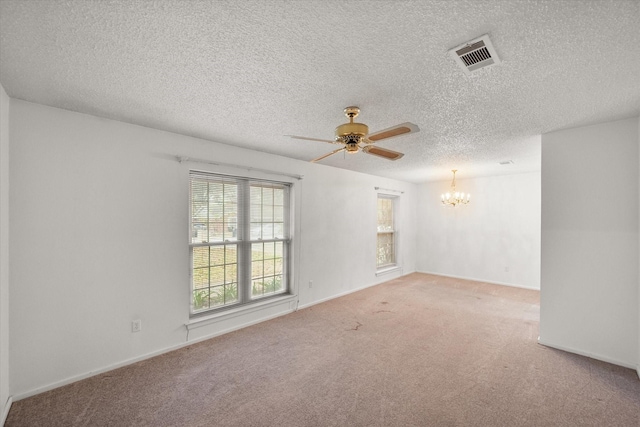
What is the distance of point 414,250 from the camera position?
7.42m

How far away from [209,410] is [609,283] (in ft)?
12.9

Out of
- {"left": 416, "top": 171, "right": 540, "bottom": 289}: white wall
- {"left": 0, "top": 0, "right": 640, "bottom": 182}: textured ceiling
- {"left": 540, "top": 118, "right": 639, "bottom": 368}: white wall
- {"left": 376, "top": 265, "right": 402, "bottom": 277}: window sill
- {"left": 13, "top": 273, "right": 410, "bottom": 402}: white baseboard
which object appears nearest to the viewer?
{"left": 0, "top": 0, "right": 640, "bottom": 182}: textured ceiling

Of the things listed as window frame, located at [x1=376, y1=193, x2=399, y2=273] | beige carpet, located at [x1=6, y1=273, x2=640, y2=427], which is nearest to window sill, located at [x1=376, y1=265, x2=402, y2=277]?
window frame, located at [x1=376, y1=193, x2=399, y2=273]

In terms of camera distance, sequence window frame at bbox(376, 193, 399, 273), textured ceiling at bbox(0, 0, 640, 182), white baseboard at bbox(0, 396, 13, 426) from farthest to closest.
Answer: window frame at bbox(376, 193, 399, 273), white baseboard at bbox(0, 396, 13, 426), textured ceiling at bbox(0, 0, 640, 182)

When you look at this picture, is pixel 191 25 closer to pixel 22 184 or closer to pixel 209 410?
pixel 22 184

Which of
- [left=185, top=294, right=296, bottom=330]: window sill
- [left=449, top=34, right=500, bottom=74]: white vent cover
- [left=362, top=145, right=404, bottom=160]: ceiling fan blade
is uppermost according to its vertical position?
[left=449, top=34, right=500, bottom=74]: white vent cover

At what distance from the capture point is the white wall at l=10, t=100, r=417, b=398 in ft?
7.55

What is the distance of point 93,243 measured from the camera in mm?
2617

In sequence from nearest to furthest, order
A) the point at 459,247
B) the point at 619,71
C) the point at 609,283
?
the point at 619,71 → the point at 609,283 → the point at 459,247

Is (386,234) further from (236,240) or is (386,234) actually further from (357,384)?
(357,384)

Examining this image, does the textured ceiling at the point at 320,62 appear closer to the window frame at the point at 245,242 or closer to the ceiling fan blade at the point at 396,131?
the ceiling fan blade at the point at 396,131

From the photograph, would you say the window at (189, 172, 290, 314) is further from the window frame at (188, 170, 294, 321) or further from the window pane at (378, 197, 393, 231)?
the window pane at (378, 197, 393, 231)

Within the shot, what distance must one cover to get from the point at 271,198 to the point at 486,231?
503 centimetres

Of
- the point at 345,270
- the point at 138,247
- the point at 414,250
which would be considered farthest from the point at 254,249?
the point at 414,250
